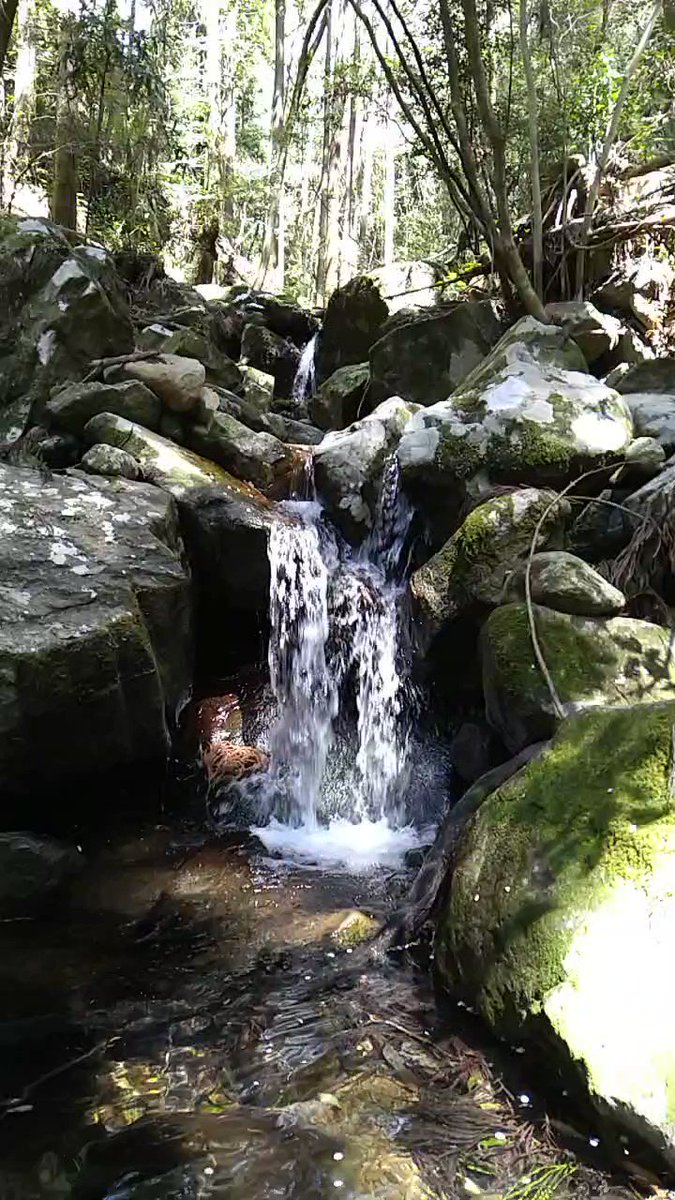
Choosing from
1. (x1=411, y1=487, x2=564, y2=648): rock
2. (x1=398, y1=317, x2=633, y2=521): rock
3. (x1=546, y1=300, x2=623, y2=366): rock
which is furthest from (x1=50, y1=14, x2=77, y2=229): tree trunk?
(x1=411, y1=487, x2=564, y2=648): rock

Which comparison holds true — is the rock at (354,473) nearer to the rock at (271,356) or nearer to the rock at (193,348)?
the rock at (193,348)

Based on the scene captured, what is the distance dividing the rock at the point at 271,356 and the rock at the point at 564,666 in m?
8.55

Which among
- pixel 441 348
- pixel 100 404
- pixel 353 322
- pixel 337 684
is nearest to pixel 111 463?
pixel 100 404

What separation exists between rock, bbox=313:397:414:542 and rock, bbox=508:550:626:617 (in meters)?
2.49

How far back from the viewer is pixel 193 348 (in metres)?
8.71

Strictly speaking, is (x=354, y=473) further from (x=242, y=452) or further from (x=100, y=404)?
(x=100, y=404)

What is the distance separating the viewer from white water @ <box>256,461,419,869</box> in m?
5.61

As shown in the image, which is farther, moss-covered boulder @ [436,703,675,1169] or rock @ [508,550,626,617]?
rock @ [508,550,626,617]

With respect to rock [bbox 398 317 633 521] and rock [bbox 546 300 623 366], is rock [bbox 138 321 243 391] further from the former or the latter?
rock [bbox 546 300 623 366]

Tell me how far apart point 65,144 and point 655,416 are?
759 cm

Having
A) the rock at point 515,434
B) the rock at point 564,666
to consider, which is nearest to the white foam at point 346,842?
the rock at point 564,666

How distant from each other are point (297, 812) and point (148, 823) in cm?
101

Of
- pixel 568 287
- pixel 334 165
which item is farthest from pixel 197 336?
pixel 334 165

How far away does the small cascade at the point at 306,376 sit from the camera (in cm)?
1214
